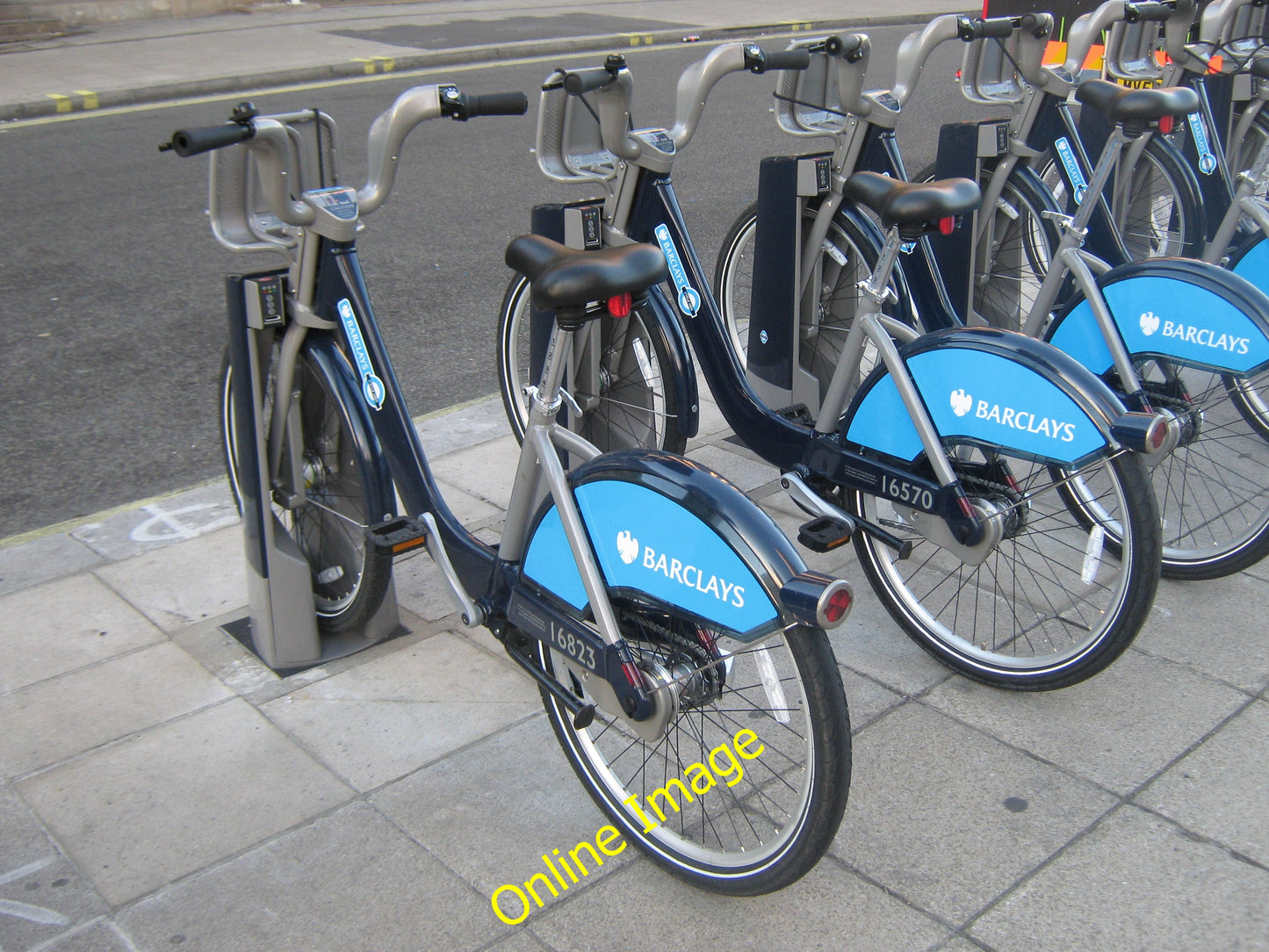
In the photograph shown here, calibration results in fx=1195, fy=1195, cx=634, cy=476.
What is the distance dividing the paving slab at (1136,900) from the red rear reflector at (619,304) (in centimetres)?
142

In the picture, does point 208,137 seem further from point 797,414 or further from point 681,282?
point 797,414

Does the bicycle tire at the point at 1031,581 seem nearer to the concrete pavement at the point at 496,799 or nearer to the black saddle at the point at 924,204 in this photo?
the concrete pavement at the point at 496,799

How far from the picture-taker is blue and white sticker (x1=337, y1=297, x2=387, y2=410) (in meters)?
2.99

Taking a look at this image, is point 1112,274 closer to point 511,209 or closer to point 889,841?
point 889,841

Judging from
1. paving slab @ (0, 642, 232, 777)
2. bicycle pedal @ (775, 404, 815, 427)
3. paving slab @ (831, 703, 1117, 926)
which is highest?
bicycle pedal @ (775, 404, 815, 427)

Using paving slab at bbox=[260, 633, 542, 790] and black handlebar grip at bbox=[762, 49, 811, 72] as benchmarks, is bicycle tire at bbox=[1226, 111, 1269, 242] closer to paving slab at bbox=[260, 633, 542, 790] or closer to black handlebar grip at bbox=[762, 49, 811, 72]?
black handlebar grip at bbox=[762, 49, 811, 72]

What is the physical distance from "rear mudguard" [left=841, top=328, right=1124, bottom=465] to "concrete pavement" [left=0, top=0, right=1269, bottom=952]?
0.67 m

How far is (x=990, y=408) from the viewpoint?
9.88 feet

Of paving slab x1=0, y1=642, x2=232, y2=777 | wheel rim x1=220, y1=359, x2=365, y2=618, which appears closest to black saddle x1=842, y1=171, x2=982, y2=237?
wheel rim x1=220, y1=359, x2=365, y2=618

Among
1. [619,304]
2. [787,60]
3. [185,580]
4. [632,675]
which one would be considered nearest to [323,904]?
[632,675]

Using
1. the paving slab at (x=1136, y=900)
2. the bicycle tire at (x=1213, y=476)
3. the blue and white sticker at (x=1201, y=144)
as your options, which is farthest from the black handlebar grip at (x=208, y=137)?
the blue and white sticker at (x=1201, y=144)

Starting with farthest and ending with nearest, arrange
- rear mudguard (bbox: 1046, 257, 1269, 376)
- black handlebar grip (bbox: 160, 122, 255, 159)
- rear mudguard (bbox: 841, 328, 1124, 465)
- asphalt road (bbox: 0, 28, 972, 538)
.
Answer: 1. asphalt road (bbox: 0, 28, 972, 538)
2. rear mudguard (bbox: 1046, 257, 1269, 376)
3. rear mudguard (bbox: 841, 328, 1124, 465)
4. black handlebar grip (bbox: 160, 122, 255, 159)

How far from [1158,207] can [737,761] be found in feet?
13.3

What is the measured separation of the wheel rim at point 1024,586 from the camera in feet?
10.2
